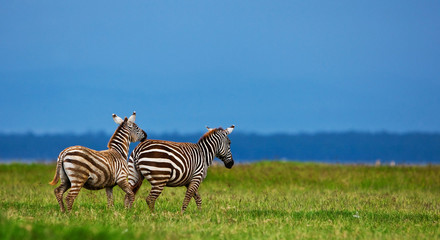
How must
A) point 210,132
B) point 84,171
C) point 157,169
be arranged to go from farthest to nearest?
point 210,132 < point 157,169 < point 84,171

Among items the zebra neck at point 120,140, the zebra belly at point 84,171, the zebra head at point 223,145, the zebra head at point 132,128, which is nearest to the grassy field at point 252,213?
the zebra belly at point 84,171

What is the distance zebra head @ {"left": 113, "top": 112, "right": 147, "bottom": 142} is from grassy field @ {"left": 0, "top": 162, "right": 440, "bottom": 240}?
1.83 meters

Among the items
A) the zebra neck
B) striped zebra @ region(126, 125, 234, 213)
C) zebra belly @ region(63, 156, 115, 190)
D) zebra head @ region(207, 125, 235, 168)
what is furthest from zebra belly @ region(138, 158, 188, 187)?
zebra head @ region(207, 125, 235, 168)

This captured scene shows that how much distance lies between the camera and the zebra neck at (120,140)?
47.5 ft

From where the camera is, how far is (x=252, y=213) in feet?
46.1

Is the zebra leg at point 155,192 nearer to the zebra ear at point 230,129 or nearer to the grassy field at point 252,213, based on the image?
the grassy field at point 252,213

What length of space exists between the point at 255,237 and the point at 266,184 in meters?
14.7

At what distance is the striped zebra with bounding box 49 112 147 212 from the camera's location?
12828 millimetres

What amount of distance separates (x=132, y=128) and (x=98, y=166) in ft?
5.88

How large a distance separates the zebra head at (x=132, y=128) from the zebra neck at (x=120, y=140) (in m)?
0.10

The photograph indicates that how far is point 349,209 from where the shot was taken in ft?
52.1

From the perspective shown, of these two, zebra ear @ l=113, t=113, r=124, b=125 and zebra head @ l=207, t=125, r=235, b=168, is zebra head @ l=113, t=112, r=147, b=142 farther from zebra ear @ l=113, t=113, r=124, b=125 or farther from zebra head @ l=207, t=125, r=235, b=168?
zebra head @ l=207, t=125, r=235, b=168

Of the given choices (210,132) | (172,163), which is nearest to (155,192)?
(172,163)

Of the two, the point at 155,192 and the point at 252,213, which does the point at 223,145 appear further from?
the point at 155,192
